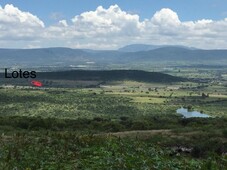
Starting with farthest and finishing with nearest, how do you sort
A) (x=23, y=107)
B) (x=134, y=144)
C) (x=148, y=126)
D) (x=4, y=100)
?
(x=4, y=100), (x=23, y=107), (x=148, y=126), (x=134, y=144)

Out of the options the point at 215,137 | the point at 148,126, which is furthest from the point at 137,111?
the point at 215,137

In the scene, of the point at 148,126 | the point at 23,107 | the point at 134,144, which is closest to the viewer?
the point at 134,144

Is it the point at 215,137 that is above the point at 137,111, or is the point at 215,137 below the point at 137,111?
above

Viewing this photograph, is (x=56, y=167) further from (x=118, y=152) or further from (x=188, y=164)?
(x=188, y=164)

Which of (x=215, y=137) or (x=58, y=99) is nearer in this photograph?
(x=215, y=137)

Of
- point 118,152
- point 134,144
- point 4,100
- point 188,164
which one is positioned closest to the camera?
point 188,164

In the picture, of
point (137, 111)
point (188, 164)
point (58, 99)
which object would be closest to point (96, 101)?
point (58, 99)

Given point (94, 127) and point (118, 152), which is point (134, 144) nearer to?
point (118, 152)

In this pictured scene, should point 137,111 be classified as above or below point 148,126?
below

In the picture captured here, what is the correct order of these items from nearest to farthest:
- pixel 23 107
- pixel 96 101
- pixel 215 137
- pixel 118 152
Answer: pixel 118 152 → pixel 215 137 → pixel 23 107 → pixel 96 101
